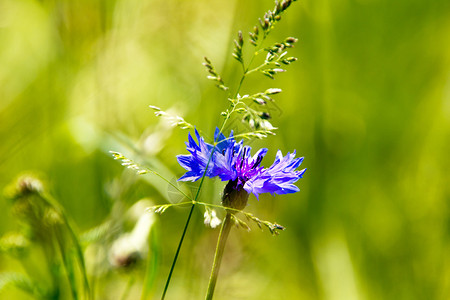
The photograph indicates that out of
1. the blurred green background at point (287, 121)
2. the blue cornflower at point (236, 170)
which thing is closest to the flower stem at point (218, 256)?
the blue cornflower at point (236, 170)

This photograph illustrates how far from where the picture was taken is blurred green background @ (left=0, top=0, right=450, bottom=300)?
109 centimetres

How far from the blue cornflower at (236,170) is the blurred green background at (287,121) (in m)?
0.45

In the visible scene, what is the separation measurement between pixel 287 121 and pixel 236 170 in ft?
2.96

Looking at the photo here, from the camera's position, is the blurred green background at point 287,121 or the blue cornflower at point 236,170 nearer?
the blue cornflower at point 236,170

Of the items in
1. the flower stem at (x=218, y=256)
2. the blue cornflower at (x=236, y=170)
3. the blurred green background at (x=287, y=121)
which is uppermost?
the blurred green background at (x=287, y=121)

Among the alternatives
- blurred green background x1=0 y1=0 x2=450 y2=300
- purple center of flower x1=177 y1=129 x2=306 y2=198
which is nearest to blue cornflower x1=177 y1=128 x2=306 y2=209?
purple center of flower x1=177 y1=129 x2=306 y2=198

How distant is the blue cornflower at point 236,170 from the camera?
0.45 meters

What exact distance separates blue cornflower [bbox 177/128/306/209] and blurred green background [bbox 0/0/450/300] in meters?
0.45

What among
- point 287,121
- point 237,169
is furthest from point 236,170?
point 287,121

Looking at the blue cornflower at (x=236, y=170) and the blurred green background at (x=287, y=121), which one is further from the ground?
the blurred green background at (x=287, y=121)

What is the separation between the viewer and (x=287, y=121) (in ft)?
4.46

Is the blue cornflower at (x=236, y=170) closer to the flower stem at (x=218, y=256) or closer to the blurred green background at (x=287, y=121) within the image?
the flower stem at (x=218, y=256)

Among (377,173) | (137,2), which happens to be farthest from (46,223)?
(377,173)

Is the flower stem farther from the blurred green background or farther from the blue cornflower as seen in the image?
the blurred green background
